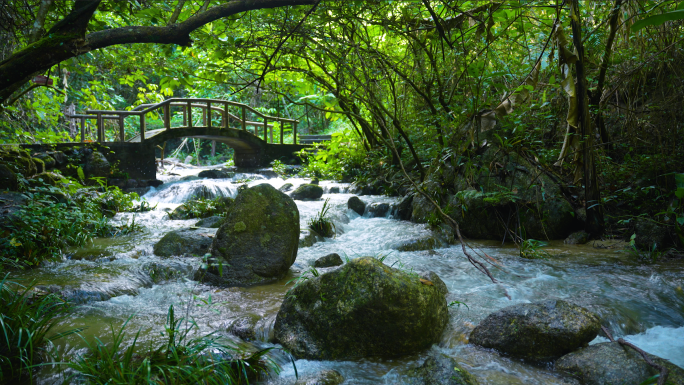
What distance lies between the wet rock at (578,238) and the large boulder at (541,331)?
10.5 ft

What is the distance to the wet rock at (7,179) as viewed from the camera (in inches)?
260

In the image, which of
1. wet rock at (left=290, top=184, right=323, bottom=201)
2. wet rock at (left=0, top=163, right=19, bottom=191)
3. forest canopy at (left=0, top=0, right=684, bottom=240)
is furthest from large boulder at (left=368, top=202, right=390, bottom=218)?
wet rock at (left=0, top=163, right=19, bottom=191)

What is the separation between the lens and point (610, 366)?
270 cm

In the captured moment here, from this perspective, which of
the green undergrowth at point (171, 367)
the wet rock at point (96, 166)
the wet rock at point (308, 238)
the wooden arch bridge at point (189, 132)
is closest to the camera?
the green undergrowth at point (171, 367)

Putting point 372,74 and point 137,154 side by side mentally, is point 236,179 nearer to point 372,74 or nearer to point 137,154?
point 137,154

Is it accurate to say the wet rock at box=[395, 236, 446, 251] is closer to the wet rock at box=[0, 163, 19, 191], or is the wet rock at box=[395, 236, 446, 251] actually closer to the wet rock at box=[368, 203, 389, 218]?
the wet rock at box=[368, 203, 389, 218]

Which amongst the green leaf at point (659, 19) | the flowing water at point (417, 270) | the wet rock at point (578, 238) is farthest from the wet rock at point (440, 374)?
the wet rock at point (578, 238)

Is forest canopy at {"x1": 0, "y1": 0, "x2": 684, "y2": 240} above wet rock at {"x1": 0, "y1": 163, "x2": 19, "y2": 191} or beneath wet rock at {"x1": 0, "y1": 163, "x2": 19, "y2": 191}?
above

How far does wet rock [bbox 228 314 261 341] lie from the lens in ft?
11.1

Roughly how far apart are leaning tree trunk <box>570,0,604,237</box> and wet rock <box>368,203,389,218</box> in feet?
13.0

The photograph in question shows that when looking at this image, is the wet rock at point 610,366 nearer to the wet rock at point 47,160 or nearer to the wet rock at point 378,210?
the wet rock at point 378,210

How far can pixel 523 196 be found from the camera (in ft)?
21.0

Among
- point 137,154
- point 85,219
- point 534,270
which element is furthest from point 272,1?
point 137,154

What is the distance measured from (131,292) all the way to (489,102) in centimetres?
534
